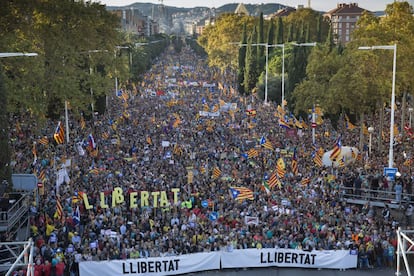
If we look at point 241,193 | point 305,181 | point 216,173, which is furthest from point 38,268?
point 305,181

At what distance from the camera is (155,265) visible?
20.9 meters

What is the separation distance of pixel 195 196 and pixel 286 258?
6.78m

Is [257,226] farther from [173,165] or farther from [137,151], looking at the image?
[137,151]

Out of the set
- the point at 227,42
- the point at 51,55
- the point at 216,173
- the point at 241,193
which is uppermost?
the point at 227,42

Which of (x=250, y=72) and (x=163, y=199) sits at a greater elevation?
(x=250, y=72)

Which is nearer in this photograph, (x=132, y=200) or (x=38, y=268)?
(x=38, y=268)

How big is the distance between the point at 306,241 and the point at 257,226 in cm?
224

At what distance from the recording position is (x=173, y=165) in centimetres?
3391

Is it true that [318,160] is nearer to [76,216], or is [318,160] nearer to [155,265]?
[76,216]

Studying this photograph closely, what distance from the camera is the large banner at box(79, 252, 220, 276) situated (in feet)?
66.9

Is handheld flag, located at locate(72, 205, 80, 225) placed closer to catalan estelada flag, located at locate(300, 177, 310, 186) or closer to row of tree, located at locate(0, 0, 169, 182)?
row of tree, located at locate(0, 0, 169, 182)

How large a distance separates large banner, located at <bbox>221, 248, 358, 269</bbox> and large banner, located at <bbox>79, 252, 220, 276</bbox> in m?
0.60

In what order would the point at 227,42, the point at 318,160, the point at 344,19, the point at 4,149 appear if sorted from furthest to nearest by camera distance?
→ 1. the point at 344,19
2. the point at 227,42
3. the point at 318,160
4. the point at 4,149

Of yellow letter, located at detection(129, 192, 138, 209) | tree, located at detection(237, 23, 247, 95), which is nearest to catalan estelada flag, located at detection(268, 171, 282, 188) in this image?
yellow letter, located at detection(129, 192, 138, 209)
